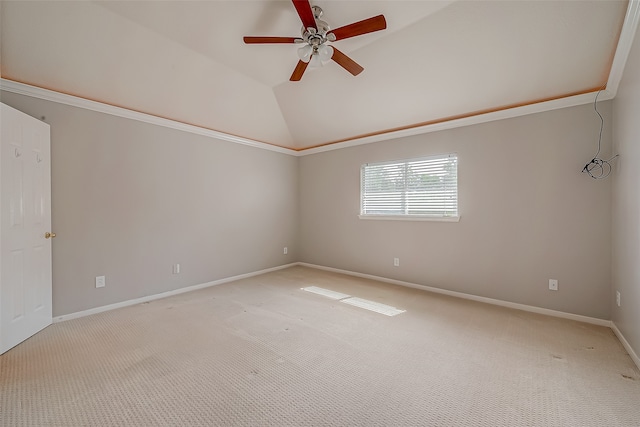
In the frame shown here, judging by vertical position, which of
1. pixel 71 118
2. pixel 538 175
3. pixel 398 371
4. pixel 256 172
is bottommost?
pixel 398 371

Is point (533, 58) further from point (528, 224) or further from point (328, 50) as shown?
point (328, 50)

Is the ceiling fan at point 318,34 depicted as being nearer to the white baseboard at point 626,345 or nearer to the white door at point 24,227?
the white door at point 24,227

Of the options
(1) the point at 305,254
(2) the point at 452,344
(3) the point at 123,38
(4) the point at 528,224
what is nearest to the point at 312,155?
(1) the point at 305,254

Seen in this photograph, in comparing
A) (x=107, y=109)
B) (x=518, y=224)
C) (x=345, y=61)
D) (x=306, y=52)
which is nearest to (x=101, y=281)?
(x=107, y=109)

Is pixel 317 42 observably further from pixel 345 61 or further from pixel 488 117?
pixel 488 117

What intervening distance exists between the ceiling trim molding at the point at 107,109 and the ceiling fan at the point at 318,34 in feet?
6.59

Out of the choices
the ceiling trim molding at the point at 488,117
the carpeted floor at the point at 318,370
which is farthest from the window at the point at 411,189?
the carpeted floor at the point at 318,370

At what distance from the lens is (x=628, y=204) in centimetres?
219

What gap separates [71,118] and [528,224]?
540 cm

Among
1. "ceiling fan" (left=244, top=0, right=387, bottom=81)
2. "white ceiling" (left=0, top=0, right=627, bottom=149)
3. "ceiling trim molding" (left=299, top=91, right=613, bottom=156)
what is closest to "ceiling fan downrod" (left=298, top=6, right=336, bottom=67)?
"ceiling fan" (left=244, top=0, right=387, bottom=81)

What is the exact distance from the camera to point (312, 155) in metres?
5.37

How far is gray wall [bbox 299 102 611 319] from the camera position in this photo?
2.80m

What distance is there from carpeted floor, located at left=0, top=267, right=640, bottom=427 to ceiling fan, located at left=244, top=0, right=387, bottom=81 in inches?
104

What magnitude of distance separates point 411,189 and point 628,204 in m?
2.26
